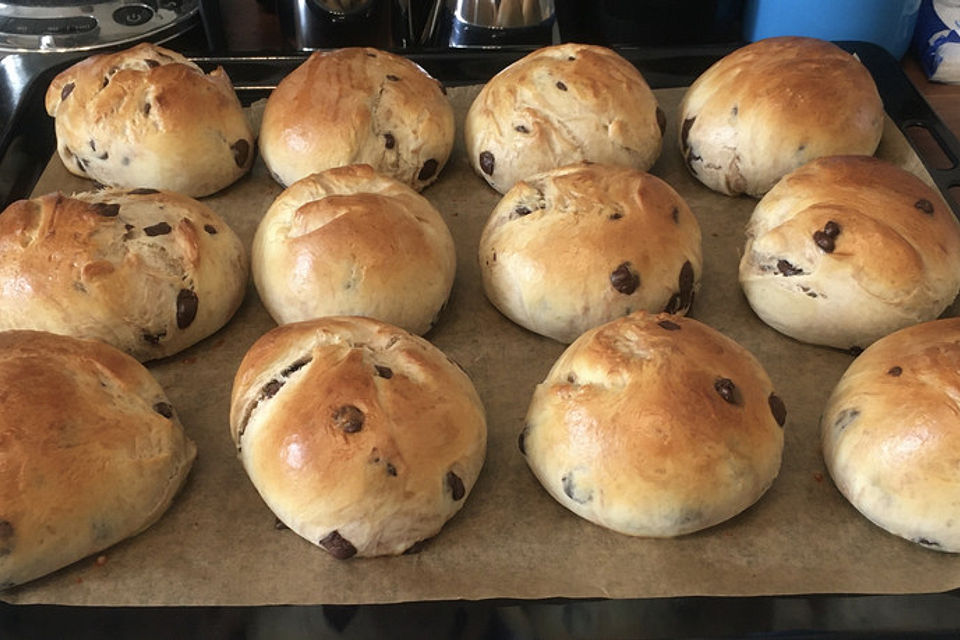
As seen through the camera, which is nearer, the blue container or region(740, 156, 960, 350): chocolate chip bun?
region(740, 156, 960, 350): chocolate chip bun

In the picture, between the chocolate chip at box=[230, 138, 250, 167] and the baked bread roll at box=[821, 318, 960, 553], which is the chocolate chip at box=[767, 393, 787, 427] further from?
the chocolate chip at box=[230, 138, 250, 167]

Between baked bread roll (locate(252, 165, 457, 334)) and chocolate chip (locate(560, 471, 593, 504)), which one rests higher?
baked bread roll (locate(252, 165, 457, 334))

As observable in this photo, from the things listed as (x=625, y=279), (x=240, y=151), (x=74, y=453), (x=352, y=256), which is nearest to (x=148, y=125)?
(x=240, y=151)

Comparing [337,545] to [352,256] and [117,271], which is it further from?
[117,271]

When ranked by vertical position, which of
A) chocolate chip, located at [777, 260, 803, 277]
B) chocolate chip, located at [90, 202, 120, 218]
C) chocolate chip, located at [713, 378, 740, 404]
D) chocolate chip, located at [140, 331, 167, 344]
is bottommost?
chocolate chip, located at [140, 331, 167, 344]

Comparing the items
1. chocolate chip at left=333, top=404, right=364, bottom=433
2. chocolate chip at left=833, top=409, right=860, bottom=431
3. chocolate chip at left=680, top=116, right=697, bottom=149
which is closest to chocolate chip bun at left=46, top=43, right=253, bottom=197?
chocolate chip at left=333, top=404, right=364, bottom=433

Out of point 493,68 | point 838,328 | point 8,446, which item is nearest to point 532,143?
point 493,68

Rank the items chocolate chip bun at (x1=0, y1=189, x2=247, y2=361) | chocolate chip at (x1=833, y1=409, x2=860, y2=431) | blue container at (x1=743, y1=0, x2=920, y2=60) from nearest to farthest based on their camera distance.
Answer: chocolate chip at (x1=833, y1=409, x2=860, y2=431), chocolate chip bun at (x1=0, y1=189, x2=247, y2=361), blue container at (x1=743, y1=0, x2=920, y2=60)
